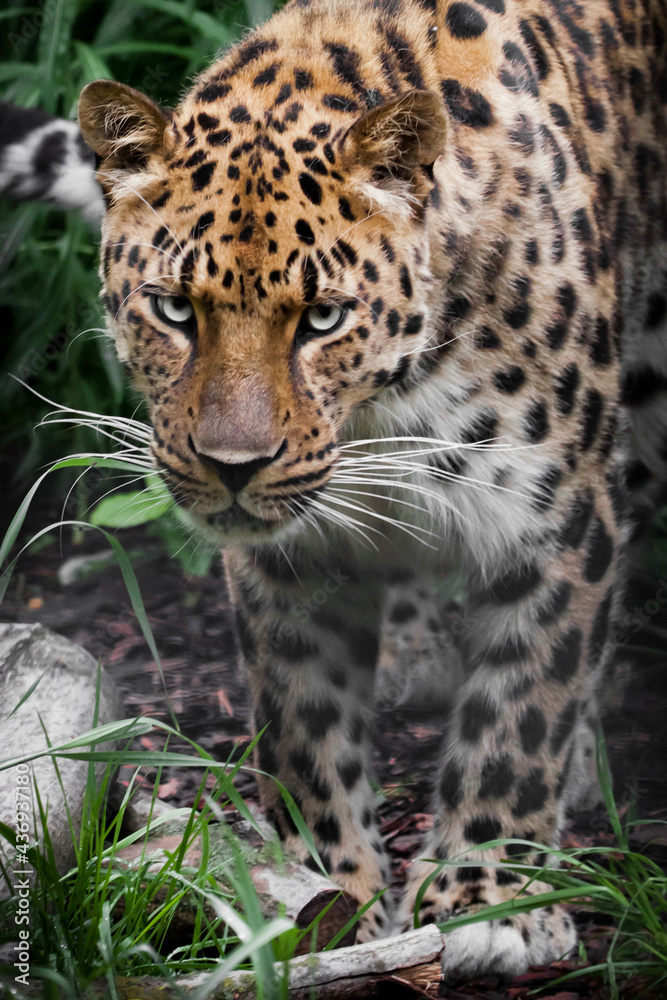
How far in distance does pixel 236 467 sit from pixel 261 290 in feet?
1.56

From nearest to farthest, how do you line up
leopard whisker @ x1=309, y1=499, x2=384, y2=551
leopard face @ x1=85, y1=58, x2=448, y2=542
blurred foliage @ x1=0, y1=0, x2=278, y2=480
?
leopard face @ x1=85, y1=58, x2=448, y2=542 → leopard whisker @ x1=309, y1=499, x2=384, y2=551 → blurred foliage @ x1=0, y1=0, x2=278, y2=480

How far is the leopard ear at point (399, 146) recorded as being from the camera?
329 cm

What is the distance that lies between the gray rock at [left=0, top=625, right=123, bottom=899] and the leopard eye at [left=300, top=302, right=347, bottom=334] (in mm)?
1231

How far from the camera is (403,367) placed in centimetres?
362

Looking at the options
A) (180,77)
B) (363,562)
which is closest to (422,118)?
(363,562)

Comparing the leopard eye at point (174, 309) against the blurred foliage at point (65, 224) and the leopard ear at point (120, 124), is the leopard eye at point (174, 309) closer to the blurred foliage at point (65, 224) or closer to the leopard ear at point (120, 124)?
the leopard ear at point (120, 124)

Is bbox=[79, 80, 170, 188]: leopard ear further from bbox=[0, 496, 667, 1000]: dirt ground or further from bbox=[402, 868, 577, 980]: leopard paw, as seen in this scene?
bbox=[402, 868, 577, 980]: leopard paw

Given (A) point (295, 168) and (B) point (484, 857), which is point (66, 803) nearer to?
(B) point (484, 857)

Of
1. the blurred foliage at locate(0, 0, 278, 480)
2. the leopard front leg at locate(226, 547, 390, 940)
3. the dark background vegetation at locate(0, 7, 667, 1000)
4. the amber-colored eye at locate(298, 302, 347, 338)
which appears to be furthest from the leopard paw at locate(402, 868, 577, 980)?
the blurred foliage at locate(0, 0, 278, 480)

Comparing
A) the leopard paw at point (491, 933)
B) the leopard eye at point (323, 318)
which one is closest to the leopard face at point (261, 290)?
the leopard eye at point (323, 318)

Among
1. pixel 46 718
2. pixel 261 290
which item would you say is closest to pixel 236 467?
pixel 261 290

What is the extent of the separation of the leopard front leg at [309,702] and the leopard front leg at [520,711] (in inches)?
11.9

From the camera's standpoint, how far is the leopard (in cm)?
334

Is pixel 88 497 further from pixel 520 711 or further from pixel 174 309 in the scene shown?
pixel 174 309
